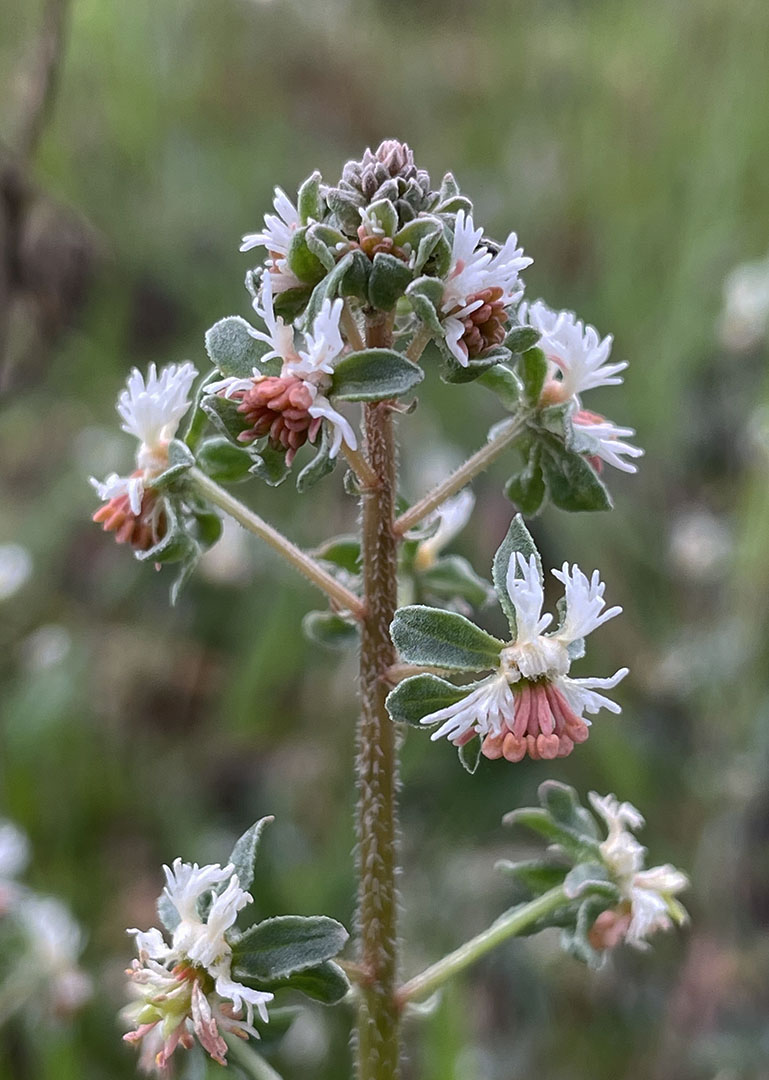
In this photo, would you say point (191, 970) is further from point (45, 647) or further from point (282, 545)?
point (45, 647)

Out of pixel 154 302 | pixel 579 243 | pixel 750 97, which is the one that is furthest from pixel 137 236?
pixel 750 97

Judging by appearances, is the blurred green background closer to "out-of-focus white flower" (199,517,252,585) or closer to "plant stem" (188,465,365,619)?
"out-of-focus white flower" (199,517,252,585)

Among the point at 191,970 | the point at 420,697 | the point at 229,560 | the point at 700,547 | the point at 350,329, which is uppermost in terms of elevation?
the point at 700,547

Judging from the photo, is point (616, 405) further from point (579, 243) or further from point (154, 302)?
point (154, 302)

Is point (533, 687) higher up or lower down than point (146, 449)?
lower down

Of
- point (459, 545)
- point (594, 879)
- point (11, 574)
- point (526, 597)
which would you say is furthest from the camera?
point (459, 545)

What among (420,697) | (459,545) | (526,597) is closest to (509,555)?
(526,597)

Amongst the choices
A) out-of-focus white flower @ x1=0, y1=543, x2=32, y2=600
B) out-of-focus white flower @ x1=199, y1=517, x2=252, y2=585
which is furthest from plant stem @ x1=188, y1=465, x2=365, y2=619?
out-of-focus white flower @ x1=199, y1=517, x2=252, y2=585
